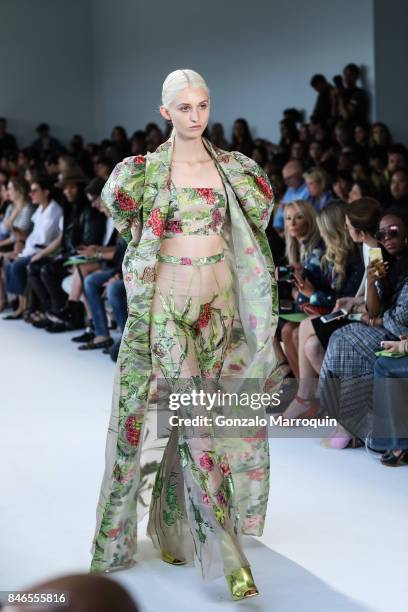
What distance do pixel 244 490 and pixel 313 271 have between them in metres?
1.74

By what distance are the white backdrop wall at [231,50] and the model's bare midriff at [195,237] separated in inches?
260

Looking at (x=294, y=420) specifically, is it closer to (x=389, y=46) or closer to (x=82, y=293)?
(x=82, y=293)

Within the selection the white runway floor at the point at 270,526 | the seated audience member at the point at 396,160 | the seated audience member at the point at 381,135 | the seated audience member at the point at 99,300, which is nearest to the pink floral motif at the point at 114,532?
the white runway floor at the point at 270,526

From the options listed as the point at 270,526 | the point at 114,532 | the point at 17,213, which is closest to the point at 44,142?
the point at 17,213

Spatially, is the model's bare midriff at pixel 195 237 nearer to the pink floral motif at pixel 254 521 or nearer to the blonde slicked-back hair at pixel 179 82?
the blonde slicked-back hair at pixel 179 82

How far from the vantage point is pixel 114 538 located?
114 inches

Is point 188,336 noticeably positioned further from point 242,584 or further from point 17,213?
point 17,213

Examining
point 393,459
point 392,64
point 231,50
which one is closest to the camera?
point 393,459

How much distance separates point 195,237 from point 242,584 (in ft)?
3.07

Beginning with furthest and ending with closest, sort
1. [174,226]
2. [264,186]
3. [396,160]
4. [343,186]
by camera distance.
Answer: [396,160], [343,186], [264,186], [174,226]

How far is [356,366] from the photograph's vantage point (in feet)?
13.0

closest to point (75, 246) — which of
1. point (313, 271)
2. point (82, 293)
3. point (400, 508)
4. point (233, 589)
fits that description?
point (82, 293)

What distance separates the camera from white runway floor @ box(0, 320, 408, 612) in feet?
9.05

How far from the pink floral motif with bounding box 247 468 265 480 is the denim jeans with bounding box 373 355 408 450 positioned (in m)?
0.92
